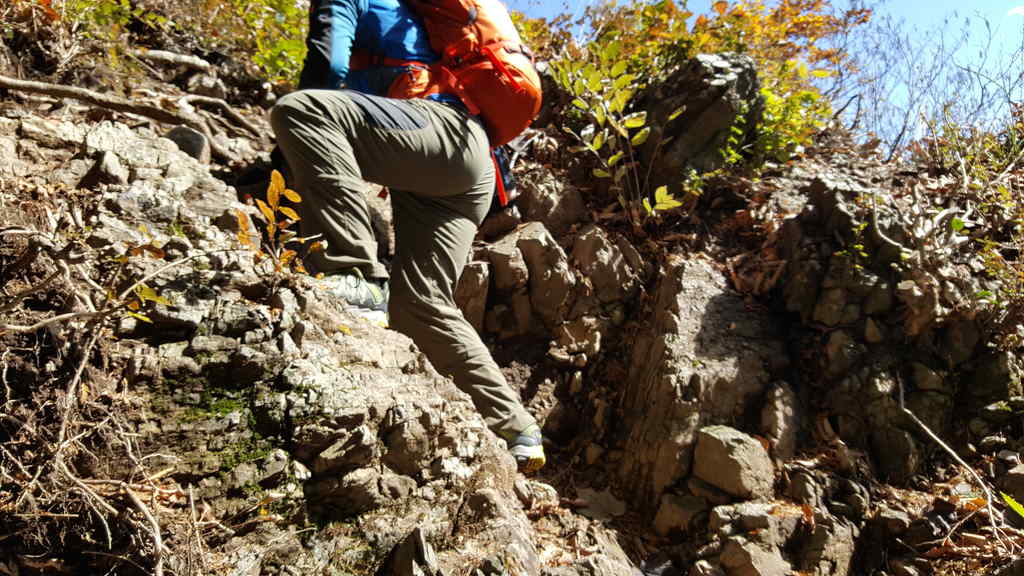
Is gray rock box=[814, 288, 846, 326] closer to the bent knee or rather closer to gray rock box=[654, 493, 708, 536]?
gray rock box=[654, 493, 708, 536]

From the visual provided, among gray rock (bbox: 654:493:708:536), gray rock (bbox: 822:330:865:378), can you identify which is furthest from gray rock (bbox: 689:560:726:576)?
gray rock (bbox: 822:330:865:378)

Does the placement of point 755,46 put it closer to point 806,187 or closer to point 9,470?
point 806,187

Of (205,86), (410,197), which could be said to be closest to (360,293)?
(410,197)

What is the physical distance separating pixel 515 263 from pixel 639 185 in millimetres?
1298

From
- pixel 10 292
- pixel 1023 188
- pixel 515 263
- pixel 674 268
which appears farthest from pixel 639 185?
pixel 10 292

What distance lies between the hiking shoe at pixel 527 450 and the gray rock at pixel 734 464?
0.99 m

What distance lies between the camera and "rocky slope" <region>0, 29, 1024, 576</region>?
156 centimetres

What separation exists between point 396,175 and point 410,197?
1.16 feet

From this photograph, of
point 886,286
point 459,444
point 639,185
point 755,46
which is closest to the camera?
point 459,444

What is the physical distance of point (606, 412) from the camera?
3.79m

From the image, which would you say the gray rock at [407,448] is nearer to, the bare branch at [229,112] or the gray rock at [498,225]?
the gray rock at [498,225]

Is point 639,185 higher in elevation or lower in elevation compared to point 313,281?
higher

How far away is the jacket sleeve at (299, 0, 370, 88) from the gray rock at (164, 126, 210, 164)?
1.01 m

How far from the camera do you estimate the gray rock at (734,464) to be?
3.12 metres
